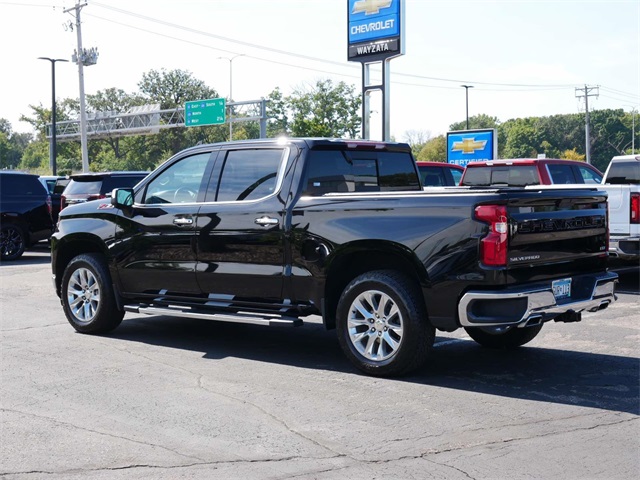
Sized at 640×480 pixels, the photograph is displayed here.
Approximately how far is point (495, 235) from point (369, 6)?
20709 millimetres

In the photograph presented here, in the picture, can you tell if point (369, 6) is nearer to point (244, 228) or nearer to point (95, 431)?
point (244, 228)

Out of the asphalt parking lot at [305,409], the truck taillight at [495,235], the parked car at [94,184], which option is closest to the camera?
the asphalt parking lot at [305,409]

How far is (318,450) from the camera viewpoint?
4891mm

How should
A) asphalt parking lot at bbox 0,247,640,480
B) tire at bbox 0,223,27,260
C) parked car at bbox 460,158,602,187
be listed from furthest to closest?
tire at bbox 0,223,27,260, parked car at bbox 460,158,602,187, asphalt parking lot at bbox 0,247,640,480

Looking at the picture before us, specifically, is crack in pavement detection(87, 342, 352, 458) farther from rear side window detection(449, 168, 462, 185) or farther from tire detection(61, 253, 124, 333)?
rear side window detection(449, 168, 462, 185)

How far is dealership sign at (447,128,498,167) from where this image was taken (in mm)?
32344

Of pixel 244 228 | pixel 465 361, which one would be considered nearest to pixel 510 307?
pixel 465 361

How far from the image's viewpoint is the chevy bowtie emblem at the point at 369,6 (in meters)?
25.1

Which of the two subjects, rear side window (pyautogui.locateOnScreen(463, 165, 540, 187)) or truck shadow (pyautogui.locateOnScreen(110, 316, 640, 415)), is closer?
truck shadow (pyautogui.locateOnScreen(110, 316, 640, 415))

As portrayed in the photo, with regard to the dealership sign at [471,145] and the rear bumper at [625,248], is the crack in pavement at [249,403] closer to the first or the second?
the rear bumper at [625,248]

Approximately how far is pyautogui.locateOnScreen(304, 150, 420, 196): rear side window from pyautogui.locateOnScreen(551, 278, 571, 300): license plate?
206cm

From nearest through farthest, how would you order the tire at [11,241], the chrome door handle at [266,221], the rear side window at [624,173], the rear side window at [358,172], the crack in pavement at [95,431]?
the crack in pavement at [95,431] < the chrome door handle at [266,221] < the rear side window at [358,172] < the rear side window at [624,173] < the tire at [11,241]

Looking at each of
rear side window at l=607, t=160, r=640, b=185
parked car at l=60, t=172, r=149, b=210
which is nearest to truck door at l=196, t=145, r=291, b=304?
rear side window at l=607, t=160, r=640, b=185

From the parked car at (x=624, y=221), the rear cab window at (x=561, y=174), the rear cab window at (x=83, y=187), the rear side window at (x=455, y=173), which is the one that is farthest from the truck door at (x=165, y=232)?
the rear side window at (x=455, y=173)
